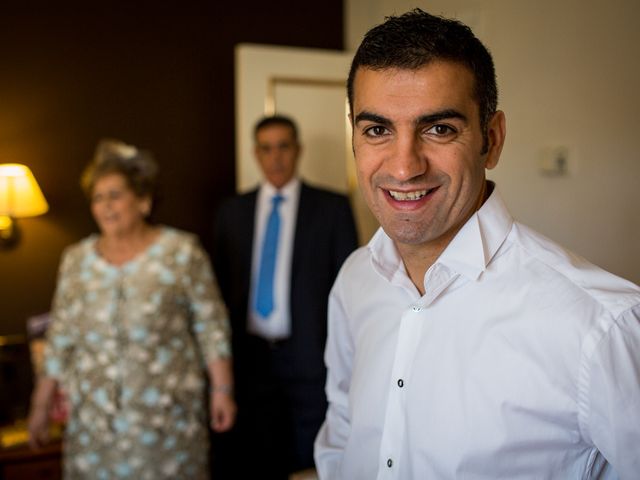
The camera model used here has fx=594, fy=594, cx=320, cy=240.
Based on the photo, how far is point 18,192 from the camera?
2.78 meters

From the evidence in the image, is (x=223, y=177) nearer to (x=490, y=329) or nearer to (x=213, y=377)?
(x=213, y=377)

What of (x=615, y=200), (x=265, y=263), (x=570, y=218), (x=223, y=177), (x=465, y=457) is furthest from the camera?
(x=223, y=177)

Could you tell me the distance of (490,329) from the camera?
3.22 ft

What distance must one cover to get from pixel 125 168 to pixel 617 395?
1924 mm

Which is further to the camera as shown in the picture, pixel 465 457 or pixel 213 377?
pixel 213 377

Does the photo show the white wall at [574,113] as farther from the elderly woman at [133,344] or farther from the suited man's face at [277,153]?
the elderly woman at [133,344]

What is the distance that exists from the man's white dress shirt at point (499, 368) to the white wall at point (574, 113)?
1.16 meters

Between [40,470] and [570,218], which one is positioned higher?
[570,218]

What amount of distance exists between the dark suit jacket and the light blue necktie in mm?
76

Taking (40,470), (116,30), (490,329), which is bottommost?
(40,470)

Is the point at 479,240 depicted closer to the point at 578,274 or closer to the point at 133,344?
the point at 578,274

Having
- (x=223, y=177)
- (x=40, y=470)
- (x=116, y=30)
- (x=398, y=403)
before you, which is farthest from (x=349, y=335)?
(x=116, y=30)

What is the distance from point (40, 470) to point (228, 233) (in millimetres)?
1320

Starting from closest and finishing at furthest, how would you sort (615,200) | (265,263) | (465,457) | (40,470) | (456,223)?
(465,457), (456,223), (615,200), (40,470), (265,263)
